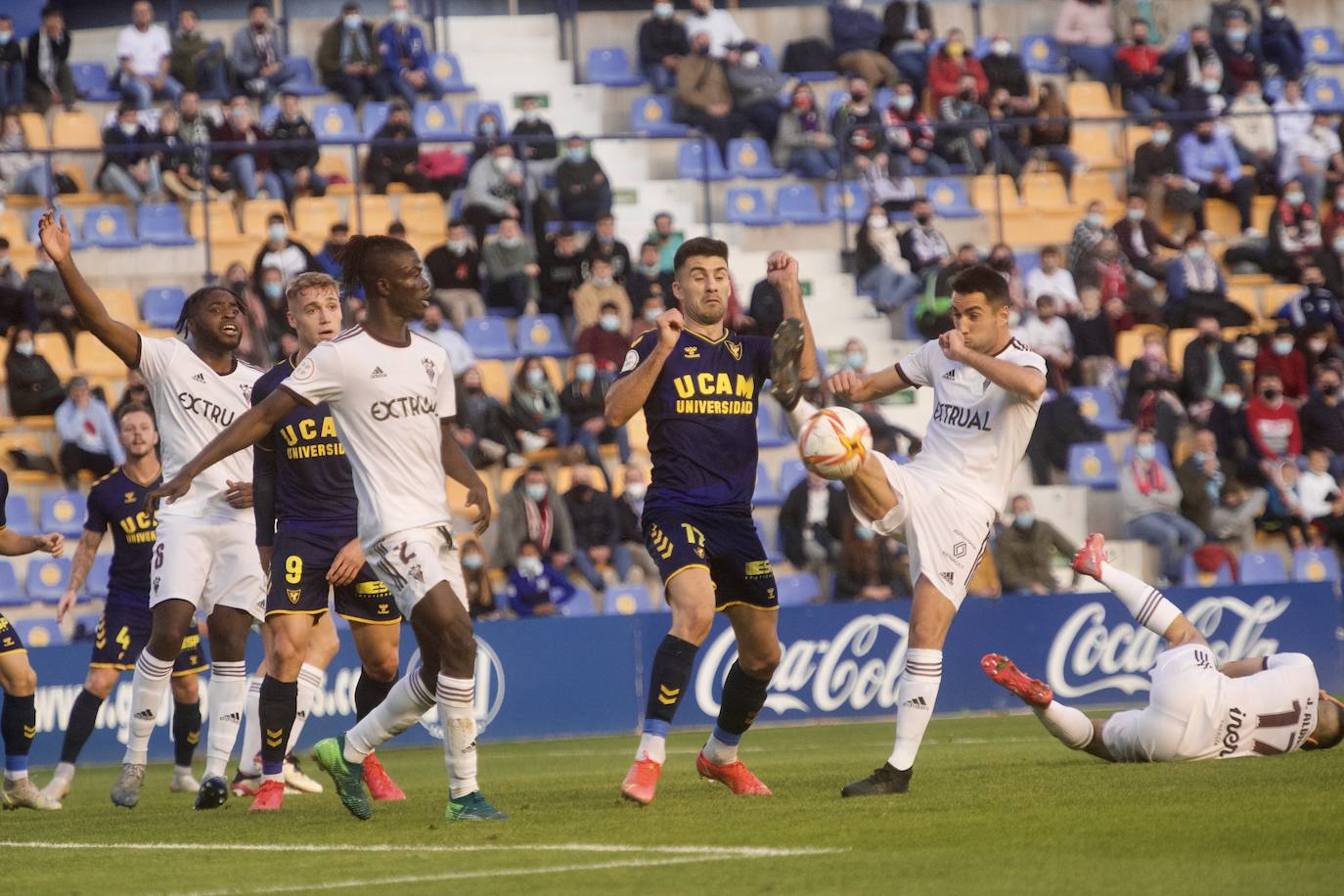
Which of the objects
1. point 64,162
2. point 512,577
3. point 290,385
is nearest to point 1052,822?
point 290,385

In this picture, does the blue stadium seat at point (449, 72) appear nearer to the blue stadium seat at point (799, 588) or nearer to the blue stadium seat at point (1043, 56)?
the blue stadium seat at point (1043, 56)

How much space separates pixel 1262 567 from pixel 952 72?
7.85 metres

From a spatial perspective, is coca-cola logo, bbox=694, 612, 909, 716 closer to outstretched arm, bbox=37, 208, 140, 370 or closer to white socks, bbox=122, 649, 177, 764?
white socks, bbox=122, 649, 177, 764

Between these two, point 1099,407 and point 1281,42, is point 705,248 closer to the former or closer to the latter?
point 1099,407

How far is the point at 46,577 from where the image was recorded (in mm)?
19266

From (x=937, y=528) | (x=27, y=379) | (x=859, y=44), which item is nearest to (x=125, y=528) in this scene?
(x=937, y=528)

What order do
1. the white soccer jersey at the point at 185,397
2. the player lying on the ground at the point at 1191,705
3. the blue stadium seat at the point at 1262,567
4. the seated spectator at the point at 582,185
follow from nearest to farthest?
the player lying on the ground at the point at 1191,705 < the white soccer jersey at the point at 185,397 < the blue stadium seat at the point at 1262,567 < the seated spectator at the point at 582,185

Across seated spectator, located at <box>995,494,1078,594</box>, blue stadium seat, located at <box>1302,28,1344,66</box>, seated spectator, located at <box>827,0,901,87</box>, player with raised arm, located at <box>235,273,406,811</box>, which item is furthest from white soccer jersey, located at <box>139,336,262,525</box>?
blue stadium seat, located at <box>1302,28,1344,66</box>

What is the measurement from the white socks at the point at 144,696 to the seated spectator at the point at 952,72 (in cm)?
1638

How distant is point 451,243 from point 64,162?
4828 millimetres

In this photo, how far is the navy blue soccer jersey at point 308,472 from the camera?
1025 cm

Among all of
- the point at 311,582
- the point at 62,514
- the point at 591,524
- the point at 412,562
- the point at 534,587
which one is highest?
the point at 412,562

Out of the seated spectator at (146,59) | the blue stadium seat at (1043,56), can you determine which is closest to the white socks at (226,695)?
the seated spectator at (146,59)

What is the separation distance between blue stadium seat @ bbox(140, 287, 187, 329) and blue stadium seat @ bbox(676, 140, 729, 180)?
21.6 ft
